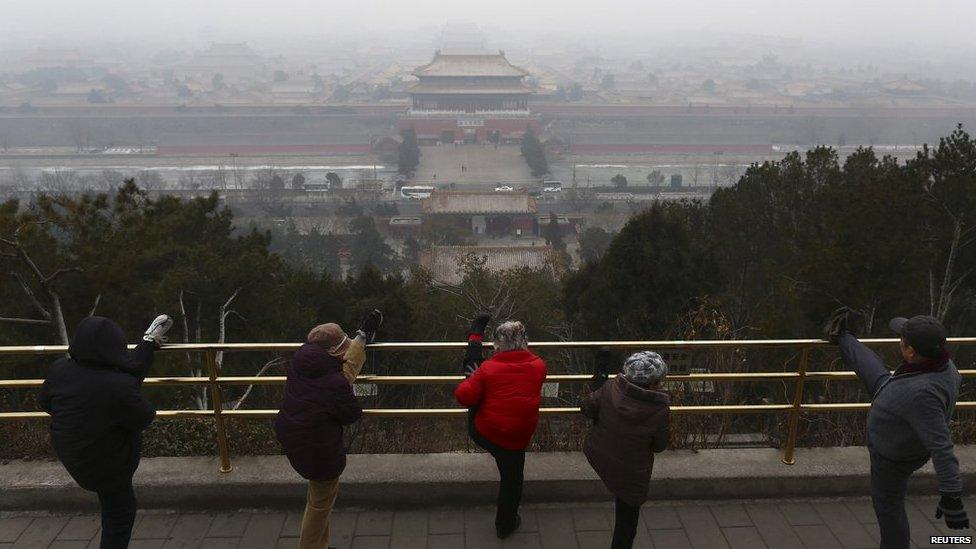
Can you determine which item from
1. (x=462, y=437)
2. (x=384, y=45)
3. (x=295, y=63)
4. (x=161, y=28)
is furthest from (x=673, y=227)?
(x=161, y=28)

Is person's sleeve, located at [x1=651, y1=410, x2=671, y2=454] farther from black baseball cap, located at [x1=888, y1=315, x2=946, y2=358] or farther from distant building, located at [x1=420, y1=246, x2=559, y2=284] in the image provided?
distant building, located at [x1=420, y1=246, x2=559, y2=284]

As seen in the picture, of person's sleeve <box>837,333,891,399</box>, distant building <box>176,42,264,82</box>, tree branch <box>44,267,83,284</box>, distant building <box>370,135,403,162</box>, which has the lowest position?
distant building <box>370,135,403,162</box>

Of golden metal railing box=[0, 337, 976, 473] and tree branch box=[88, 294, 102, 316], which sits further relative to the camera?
tree branch box=[88, 294, 102, 316]

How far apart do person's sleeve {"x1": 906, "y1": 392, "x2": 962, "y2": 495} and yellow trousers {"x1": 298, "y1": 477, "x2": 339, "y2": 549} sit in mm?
1515

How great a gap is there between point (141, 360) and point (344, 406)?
0.56 metres

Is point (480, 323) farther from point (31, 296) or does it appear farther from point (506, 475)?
point (31, 296)

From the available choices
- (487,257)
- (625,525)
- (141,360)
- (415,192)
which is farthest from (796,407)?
(415,192)

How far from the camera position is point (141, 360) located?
1.89 meters

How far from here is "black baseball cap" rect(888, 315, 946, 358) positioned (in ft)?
5.61

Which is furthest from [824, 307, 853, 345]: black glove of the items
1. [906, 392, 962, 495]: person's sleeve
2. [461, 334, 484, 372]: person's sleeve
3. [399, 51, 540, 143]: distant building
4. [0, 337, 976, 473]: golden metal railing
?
[399, 51, 540, 143]: distant building

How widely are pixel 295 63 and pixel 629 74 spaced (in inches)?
1730

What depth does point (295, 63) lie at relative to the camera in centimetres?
9356

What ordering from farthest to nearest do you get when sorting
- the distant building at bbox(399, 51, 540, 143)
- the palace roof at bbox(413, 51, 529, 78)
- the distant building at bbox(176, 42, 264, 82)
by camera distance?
1. the distant building at bbox(176, 42, 264, 82)
2. the palace roof at bbox(413, 51, 529, 78)
3. the distant building at bbox(399, 51, 540, 143)

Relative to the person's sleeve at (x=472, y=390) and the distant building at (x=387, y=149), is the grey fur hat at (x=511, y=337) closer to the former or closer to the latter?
the person's sleeve at (x=472, y=390)
